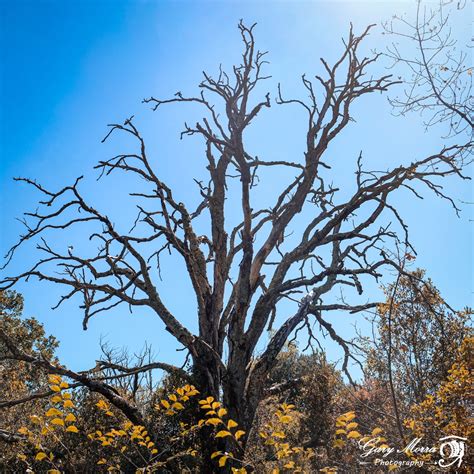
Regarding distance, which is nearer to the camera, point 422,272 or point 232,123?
point 232,123

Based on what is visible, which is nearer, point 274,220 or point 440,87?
point 440,87

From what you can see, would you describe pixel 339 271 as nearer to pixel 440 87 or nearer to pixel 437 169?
pixel 437 169

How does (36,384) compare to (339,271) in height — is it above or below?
above

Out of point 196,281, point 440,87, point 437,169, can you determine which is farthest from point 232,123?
point 440,87

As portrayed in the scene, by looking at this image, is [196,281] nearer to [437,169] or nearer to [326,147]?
[326,147]

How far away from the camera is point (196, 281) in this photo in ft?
24.8

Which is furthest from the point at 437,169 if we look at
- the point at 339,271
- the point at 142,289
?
the point at 142,289

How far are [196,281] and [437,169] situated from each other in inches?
168

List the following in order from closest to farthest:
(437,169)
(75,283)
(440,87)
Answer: (440,87) → (75,283) → (437,169)

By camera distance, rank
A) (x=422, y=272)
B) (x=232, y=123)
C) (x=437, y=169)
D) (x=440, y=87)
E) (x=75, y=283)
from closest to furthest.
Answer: (x=440, y=87) → (x=75, y=283) → (x=437, y=169) → (x=232, y=123) → (x=422, y=272)

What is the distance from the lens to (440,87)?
14.7 ft

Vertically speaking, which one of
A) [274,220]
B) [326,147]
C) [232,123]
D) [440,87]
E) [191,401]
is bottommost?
[191,401]

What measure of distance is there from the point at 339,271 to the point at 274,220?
57.7 inches

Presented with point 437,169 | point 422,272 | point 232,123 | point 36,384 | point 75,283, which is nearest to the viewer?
point 75,283
